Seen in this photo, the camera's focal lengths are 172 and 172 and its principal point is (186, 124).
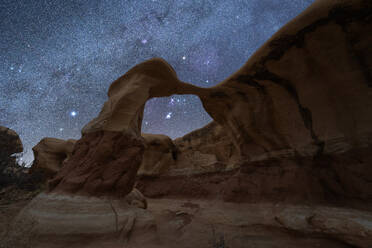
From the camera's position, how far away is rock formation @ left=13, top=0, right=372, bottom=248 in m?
2.99

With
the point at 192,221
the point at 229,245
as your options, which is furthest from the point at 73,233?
the point at 192,221

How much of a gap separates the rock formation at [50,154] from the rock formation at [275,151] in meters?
9.91

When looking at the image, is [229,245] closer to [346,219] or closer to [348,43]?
[346,219]

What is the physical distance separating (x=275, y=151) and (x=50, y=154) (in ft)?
46.7

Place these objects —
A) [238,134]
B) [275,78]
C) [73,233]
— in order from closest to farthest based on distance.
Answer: [73,233]
[275,78]
[238,134]

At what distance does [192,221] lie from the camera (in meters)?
5.13

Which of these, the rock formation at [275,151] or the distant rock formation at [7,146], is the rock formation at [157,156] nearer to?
the rock formation at [275,151]

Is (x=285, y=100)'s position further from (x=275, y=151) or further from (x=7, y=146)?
(x=7, y=146)

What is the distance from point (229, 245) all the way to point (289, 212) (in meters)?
1.58

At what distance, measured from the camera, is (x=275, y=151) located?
188 inches

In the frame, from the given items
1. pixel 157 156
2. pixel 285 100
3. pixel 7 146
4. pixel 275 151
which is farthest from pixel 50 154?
pixel 285 100

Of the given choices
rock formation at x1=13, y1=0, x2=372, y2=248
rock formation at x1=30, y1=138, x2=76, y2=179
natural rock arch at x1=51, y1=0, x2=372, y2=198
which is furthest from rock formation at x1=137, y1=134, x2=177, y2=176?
rock formation at x1=30, y1=138, x2=76, y2=179

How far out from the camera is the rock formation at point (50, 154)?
1161 cm

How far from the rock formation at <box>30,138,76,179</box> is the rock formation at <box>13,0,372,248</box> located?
9906mm
